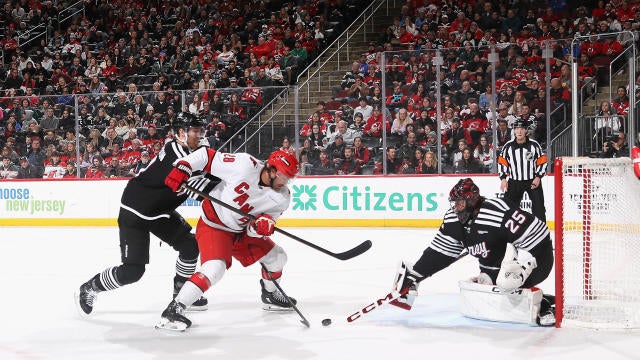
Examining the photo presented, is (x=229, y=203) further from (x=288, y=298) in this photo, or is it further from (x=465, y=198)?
(x=465, y=198)

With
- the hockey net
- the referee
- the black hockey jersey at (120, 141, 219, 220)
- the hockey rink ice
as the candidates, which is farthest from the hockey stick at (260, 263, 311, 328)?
the referee

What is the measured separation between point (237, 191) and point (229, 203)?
0.09m

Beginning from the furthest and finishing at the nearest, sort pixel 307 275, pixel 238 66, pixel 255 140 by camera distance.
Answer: pixel 238 66
pixel 255 140
pixel 307 275

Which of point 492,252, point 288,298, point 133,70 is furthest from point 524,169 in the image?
point 133,70

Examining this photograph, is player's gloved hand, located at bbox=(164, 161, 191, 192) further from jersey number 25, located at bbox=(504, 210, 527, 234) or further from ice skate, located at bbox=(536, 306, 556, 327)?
ice skate, located at bbox=(536, 306, 556, 327)

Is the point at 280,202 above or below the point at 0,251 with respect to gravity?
above

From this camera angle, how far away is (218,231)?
4.65m

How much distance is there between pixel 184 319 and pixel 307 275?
2.46 m

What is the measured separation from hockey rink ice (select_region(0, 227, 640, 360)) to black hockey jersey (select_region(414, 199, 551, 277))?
33 cm

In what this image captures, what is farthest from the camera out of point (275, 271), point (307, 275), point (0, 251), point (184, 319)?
point (0, 251)

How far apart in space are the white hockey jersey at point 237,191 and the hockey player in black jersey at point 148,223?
19 cm

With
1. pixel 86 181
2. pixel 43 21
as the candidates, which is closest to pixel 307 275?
pixel 86 181

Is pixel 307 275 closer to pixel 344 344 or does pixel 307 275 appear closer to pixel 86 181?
pixel 344 344

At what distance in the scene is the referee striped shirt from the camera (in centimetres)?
718
